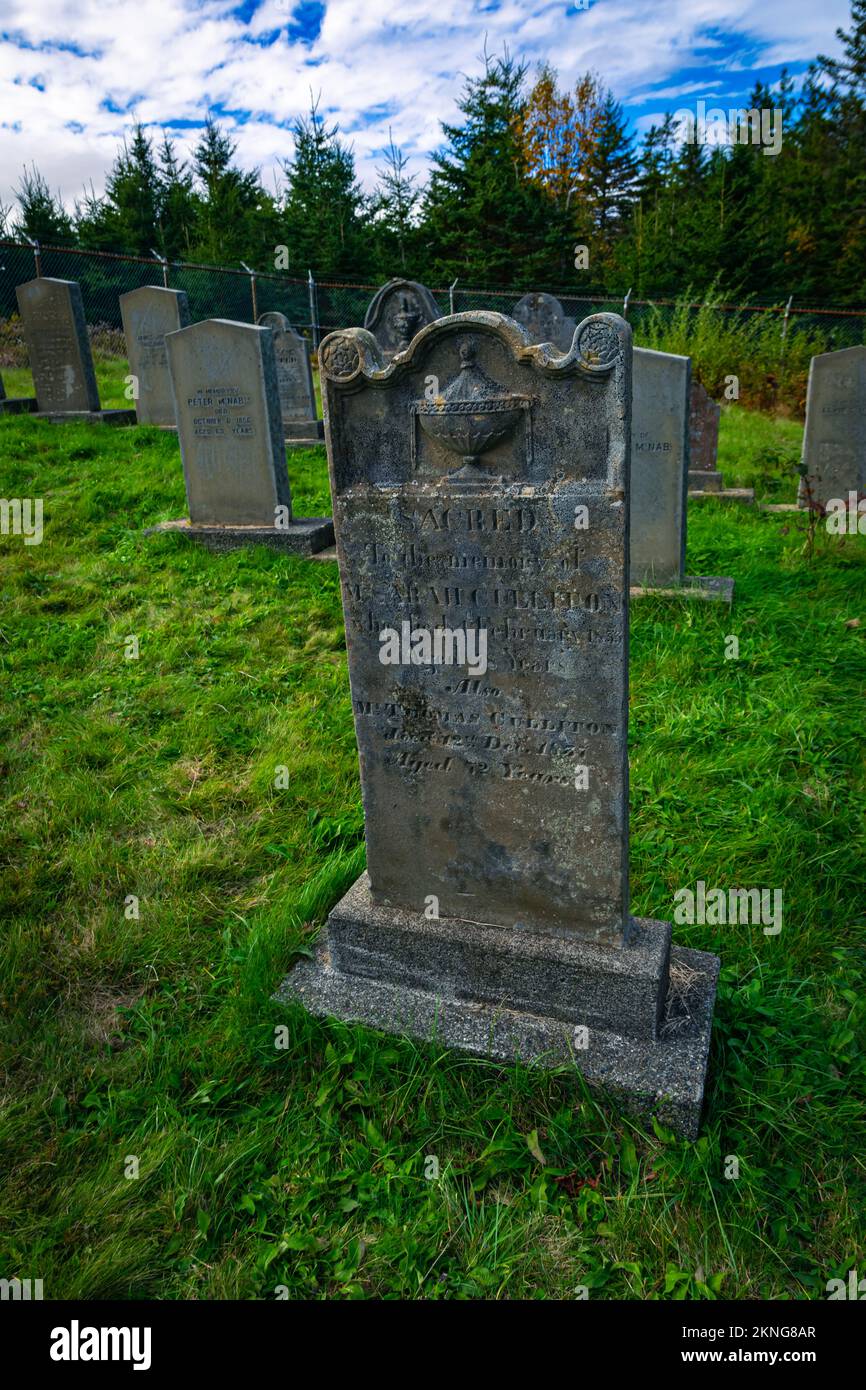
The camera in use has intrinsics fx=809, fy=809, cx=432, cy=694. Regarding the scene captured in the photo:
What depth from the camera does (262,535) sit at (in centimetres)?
691

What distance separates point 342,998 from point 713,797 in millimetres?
1939

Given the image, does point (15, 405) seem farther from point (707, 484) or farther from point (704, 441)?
point (707, 484)

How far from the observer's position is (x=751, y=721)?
168 inches

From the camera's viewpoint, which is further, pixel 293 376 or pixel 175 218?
pixel 175 218

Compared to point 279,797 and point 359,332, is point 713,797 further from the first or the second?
point 359,332

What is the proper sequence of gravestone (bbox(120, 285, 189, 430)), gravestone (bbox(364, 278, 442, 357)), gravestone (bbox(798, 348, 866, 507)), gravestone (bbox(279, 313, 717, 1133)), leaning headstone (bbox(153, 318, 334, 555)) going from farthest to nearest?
gravestone (bbox(120, 285, 189, 430)), gravestone (bbox(798, 348, 866, 507)), leaning headstone (bbox(153, 318, 334, 555)), gravestone (bbox(364, 278, 442, 357)), gravestone (bbox(279, 313, 717, 1133))

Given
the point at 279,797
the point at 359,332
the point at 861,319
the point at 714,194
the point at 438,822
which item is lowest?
the point at 279,797

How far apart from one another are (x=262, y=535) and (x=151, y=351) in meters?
6.30

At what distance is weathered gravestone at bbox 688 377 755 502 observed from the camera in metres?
9.19

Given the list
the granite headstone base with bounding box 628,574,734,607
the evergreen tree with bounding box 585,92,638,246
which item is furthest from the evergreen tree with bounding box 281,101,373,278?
the granite headstone base with bounding box 628,574,734,607

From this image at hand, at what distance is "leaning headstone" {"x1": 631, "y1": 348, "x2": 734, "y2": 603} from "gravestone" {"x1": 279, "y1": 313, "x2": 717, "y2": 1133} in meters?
3.75

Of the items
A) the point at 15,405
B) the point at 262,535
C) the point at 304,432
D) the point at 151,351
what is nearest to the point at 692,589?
the point at 262,535

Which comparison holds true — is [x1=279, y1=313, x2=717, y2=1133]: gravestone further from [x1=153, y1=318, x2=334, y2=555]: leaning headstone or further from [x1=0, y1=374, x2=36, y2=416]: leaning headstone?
[x1=0, y1=374, x2=36, y2=416]: leaning headstone
